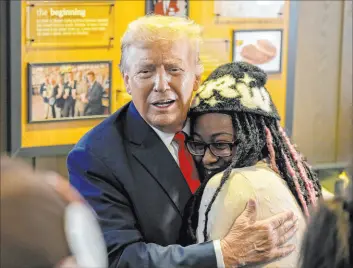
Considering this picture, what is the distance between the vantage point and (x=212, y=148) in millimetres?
2365

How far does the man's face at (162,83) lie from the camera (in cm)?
247

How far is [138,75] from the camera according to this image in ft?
8.24

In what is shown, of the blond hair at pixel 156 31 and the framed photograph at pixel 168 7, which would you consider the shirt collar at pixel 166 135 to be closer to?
the blond hair at pixel 156 31

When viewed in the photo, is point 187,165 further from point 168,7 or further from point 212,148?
point 168,7

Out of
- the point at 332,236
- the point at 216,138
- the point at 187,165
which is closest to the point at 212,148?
the point at 216,138

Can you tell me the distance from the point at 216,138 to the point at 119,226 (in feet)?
1.42

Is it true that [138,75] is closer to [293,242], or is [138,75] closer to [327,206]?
[293,242]

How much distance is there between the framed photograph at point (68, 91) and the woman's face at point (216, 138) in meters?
1.76

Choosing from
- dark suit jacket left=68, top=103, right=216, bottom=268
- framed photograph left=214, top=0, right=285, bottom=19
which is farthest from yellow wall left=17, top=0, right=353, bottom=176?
dark suit jacket left=68, top=103, right=216, bottom=268

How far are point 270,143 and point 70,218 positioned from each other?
143 cm

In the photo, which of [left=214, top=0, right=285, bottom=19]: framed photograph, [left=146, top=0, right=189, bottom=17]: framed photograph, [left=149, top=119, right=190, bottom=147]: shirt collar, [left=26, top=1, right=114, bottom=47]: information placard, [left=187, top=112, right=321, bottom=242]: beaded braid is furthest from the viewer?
[left=214, top=0, right=285, bottom=19]: framed photograph

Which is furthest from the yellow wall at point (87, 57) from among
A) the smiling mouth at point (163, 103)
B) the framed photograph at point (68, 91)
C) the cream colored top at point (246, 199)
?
the cream colored top at point (246, 199)

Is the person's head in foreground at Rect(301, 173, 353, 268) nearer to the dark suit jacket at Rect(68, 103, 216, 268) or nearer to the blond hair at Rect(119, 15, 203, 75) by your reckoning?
the dark suit jacket at Rect(68, 103, 216, 268)

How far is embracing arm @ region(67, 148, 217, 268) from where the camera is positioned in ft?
7.30
